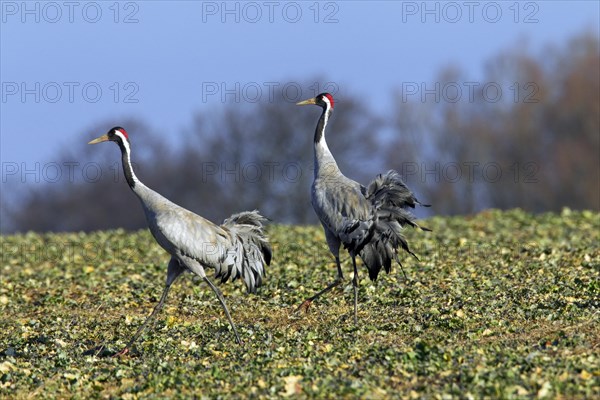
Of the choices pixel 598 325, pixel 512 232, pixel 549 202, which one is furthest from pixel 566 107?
pixel 598 325

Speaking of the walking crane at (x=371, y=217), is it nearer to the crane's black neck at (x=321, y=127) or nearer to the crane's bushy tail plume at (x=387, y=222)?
the crane's bushy tail plume at (x=387, y=222)

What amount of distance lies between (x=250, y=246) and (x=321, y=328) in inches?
58.3

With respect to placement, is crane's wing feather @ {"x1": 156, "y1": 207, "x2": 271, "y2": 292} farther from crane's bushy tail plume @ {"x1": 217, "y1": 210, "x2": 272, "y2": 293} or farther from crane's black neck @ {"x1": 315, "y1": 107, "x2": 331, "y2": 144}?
crane's black neck @ {"x1": 315, "y1": 107, "x2": 331, "y2": 144}

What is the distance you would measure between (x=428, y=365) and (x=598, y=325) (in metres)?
2.64

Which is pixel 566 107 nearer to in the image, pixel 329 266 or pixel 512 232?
pixel 512 232

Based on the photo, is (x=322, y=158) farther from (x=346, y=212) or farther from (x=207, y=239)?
(x=207, y=239)

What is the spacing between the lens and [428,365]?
9.71 metres

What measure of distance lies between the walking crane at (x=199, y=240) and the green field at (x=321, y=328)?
67 centimetres

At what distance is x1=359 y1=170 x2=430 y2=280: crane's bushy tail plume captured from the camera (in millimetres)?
12766

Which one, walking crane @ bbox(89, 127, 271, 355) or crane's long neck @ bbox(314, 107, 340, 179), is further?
crane's long neck @ bbox(314, 107, 340, 179)

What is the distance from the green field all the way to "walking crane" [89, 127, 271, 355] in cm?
67

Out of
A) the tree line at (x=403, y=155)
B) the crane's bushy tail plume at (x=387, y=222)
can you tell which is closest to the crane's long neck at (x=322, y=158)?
the crane's bushy tail plume at (x=387, y=222)

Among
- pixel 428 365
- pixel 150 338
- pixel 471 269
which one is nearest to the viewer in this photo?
pixel 428 365

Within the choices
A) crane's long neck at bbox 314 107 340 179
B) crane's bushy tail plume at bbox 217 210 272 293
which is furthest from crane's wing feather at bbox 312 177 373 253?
crane's bushy tail plume at bbox 217 210 272 293
